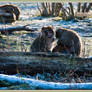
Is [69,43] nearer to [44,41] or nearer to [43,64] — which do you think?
[44,41]

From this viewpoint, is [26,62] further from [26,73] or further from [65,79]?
[65,79]

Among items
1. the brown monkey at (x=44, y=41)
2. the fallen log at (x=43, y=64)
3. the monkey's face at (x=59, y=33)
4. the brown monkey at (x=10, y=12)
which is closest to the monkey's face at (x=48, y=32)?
the brown monkey at (x=44, y=41)

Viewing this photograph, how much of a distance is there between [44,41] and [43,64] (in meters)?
2.27

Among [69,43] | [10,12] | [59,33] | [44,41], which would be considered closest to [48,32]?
[44,41]

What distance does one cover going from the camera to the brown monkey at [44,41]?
908cm

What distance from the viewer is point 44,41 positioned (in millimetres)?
9164

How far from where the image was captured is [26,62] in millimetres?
6992

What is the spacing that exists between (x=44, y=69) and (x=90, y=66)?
3.39ft

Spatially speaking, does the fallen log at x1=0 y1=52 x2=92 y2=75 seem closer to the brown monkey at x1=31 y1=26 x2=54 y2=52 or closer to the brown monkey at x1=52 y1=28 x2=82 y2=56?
the brown monkey at x1=52 y1=28 x2=82 y2=56

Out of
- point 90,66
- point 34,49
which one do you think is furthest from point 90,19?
point 90,66

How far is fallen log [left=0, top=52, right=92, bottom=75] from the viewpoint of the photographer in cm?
694

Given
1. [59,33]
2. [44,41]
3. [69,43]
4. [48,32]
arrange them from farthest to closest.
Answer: [59,33]
[48,32]
[44,41]
[69,43]

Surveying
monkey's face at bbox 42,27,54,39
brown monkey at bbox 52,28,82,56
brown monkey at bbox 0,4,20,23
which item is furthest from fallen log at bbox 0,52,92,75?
brown monkey at bbox 0,4,20,23

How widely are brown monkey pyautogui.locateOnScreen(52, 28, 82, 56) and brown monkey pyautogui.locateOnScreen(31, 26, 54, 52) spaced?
0.94ft
